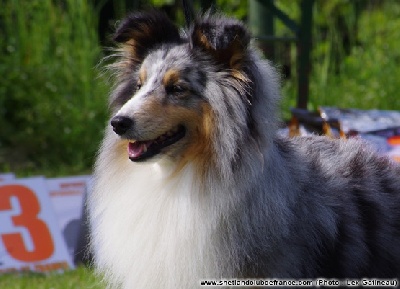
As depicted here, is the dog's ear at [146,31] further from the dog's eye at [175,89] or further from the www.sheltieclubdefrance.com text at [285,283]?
the www.sheltieclubdefrance.com text at [285,283]

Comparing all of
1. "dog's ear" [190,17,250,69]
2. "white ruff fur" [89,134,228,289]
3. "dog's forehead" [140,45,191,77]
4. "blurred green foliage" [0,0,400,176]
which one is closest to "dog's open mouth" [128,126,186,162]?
"white ruff fur" [89,134,228,289]

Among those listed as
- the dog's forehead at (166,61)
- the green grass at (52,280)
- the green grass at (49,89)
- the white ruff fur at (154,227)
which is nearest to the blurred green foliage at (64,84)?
the green grass at (49,89)

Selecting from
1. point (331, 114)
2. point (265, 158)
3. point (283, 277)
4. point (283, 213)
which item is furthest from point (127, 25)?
point (331, 114)

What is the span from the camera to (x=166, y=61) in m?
3.51

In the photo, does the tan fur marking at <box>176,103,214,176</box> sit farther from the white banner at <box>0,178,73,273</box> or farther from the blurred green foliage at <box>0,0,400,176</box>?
the blurred green foliage at <box>0,0,400,176</box>

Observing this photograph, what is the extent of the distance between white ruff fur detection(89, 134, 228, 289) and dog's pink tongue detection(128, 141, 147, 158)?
0.11 meters

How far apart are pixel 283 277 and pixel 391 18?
7811mm

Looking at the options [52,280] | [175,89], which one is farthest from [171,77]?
[52,280]

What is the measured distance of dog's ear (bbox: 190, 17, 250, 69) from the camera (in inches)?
132

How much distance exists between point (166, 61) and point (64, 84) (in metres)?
5.53

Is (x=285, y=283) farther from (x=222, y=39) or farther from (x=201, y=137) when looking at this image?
(x=222, y=39)

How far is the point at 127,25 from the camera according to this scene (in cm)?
367

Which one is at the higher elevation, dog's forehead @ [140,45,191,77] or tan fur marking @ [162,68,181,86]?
dog's forehead @ [140,45,191,77]

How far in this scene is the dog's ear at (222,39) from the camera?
3359 mm
